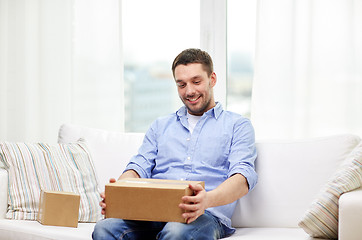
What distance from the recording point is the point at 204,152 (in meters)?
2.24

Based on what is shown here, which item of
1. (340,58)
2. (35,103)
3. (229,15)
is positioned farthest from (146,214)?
(35,103)

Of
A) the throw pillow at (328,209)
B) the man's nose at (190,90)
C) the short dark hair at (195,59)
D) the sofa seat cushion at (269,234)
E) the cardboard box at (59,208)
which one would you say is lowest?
the sofa seat cushion at (269,234)

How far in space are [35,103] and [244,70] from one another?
1402 millimetres

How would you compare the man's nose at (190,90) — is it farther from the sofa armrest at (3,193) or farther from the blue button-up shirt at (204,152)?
the sofa armrest at (3,193)

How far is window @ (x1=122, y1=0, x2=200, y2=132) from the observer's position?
10.8ft

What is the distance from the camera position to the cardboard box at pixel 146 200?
5.70 ft

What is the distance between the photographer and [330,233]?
176cm

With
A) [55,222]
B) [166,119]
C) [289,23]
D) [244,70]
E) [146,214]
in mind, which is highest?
[289,23]

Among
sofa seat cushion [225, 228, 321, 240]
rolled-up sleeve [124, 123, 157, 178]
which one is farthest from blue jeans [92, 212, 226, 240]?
rolled-up sleeve [124, 123, 157, 178]

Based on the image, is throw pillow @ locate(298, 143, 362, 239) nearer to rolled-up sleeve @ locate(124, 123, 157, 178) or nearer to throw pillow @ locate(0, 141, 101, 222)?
rolled-up sleeve @ locate(124, 123, 157, 178)

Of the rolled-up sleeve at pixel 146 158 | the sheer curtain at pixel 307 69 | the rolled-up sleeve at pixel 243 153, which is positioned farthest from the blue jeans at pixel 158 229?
the sheer curtain at pixel 307 69

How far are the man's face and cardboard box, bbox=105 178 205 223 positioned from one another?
560 mm

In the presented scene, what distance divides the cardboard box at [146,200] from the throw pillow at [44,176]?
2.06ft

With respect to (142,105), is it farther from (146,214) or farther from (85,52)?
(146,214)
